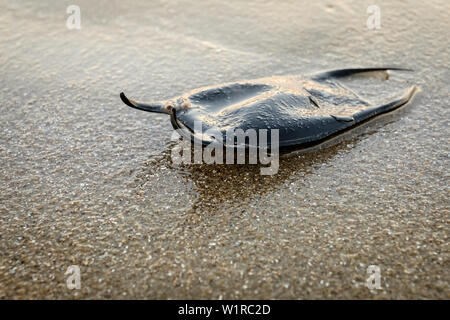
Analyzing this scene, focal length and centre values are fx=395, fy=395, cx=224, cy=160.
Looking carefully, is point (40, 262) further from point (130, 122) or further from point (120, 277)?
point (130, 122)

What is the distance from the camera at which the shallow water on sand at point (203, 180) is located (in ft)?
6.23

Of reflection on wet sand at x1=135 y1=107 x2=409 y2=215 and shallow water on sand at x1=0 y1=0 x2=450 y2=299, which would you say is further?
reflection on wet sand at x1=135 y1=107 x2=409 y2=215

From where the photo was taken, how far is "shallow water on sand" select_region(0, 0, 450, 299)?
190 cm

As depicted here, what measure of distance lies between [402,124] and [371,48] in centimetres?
115

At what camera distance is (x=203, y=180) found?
2.42 m

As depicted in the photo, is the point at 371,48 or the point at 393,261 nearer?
the point at 393,261

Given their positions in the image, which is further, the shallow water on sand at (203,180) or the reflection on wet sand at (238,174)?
the reflection on wet sand at (238,174)

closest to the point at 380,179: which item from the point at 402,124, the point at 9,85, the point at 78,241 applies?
the point at 402,124

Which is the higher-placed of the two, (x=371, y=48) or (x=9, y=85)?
(x=371, y=48)

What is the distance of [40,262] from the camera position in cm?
196
